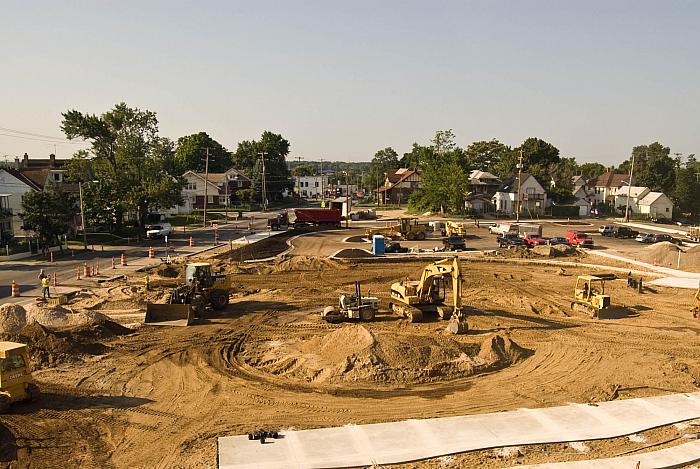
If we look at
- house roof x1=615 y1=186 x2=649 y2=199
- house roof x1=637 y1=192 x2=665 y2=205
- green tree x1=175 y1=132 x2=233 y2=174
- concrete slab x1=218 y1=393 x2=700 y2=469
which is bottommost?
concrete slab x1=218 y1=393 x2=700 y2=469

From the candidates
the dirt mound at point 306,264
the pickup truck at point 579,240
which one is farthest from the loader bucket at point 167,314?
the pickup truck at point 579,240

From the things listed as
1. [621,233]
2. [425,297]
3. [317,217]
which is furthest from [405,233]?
[425,297]

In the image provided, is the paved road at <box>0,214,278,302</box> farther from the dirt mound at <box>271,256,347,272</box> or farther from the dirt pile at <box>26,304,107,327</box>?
the dirt mound at <box>271,256,347,272</box>

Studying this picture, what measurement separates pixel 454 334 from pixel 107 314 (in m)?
17.9

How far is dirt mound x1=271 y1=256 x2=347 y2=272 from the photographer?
40922mm

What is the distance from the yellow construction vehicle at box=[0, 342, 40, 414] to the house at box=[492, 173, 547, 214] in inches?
3119

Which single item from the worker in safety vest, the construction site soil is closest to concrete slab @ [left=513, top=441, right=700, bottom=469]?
the construction site soil

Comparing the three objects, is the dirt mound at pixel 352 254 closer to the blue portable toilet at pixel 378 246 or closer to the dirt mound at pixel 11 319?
the blue portable toilet at pixel 378 246

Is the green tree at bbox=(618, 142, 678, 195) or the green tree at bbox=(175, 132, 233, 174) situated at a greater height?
the green tree at bbox=(175, 132, 233, 174)

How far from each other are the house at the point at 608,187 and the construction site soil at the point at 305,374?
8607 centimetres

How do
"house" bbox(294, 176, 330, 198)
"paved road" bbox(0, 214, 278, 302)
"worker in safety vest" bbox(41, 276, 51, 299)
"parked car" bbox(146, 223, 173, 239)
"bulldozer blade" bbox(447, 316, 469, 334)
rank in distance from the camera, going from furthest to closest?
"house" bbox(294, 176, 330, 198) < "parked car" bbox(146, 223, 173, 239) < "paved road" bbox(0, 214, 278, 302) < "worker in safety vest" bbox(41, 276, 51, 299) < "bulldozer blade" bbox(447, 316, 469, 334)

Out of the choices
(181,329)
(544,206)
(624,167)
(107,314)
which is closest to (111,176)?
(107,314)

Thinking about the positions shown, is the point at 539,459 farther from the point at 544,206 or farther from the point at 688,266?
the point at 544,206

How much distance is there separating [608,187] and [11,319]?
113486 mm
